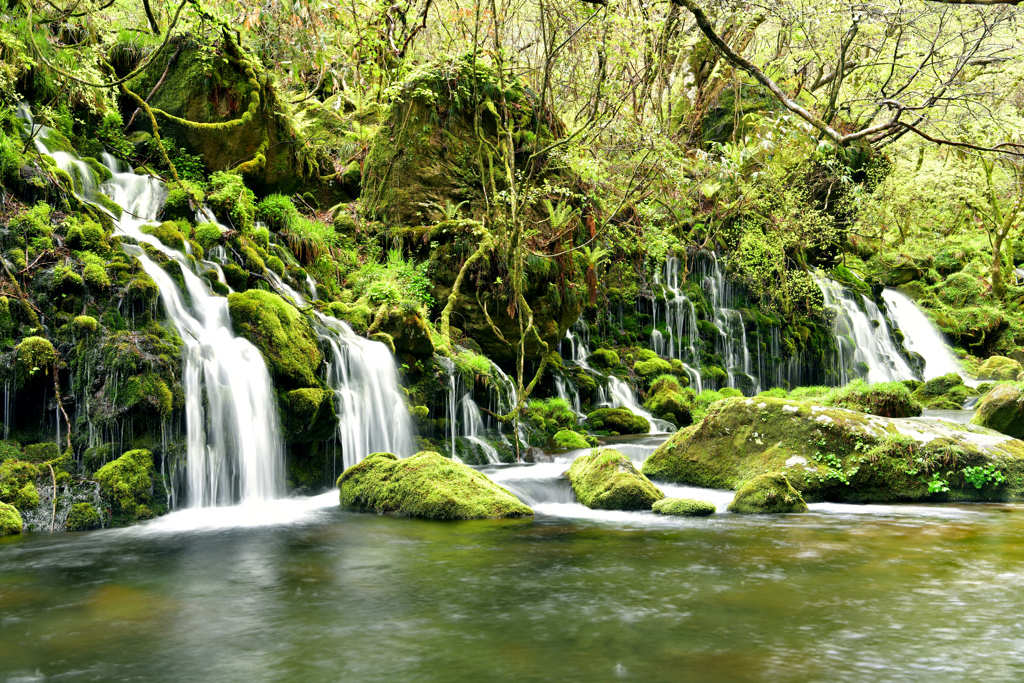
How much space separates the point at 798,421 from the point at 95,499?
26.8 feet

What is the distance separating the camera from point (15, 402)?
7.55m

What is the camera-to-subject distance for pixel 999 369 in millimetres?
23672

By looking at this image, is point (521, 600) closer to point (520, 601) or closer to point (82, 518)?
point (520, 601)

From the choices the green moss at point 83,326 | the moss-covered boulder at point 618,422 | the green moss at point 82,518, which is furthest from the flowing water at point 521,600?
the moss-covered boulder at point 618,422

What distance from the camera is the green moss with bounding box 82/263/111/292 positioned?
27.1 feet

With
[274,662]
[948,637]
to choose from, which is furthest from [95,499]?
[948,637]

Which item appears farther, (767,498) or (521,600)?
(767,498)

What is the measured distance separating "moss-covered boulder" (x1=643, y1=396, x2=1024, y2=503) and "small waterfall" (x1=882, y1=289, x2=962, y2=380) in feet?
56.7

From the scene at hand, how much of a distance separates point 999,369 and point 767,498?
20.7 metres

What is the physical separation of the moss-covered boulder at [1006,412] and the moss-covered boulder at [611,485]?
6.13 meters

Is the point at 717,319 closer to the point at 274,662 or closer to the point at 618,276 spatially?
the point at 618,276

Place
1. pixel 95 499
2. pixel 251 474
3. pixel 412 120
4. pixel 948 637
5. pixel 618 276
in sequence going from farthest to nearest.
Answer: pixel 618 276, pixel 412 120, pixel 251 474, pixel 95 499, pixel 948 637

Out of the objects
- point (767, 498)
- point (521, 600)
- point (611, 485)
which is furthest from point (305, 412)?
point (767, 498)

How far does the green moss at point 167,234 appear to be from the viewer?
34.2 ft
